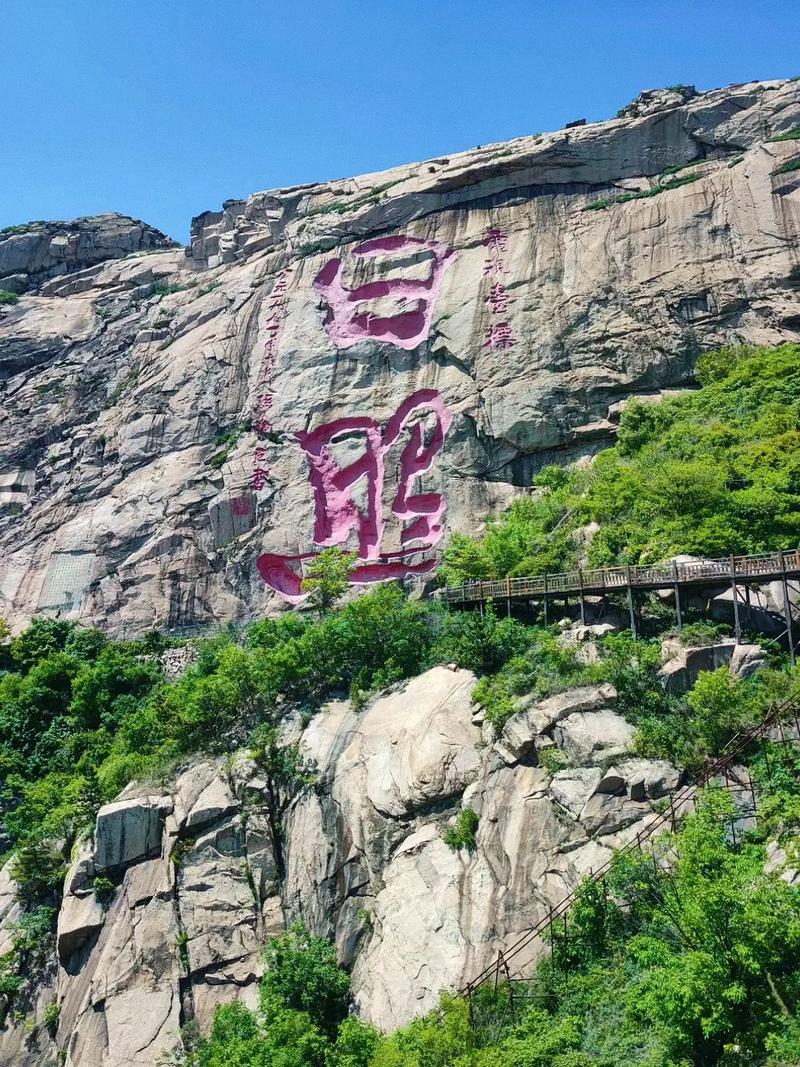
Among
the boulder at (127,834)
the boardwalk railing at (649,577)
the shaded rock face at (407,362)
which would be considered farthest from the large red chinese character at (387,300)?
the boulder at (127,834)

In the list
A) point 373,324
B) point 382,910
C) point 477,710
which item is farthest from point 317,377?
point 382,910

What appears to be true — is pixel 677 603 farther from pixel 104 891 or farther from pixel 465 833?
pixel 104 891

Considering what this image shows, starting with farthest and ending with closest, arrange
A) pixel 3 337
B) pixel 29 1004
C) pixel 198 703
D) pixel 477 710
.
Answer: pixel 3 337 → pixel 198 703 → pixel 29 1004 → pixel 477 710

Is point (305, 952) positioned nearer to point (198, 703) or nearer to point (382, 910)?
point (382, 910)

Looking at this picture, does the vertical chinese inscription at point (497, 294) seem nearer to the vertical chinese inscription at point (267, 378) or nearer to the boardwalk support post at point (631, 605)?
the vertical chinese inscription at point (267, 378)

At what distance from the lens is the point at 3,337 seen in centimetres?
3041

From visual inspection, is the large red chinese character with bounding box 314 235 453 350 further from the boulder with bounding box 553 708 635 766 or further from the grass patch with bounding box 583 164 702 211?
the boulder with bounding box 553 708 635 766

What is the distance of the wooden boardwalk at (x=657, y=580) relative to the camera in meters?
13.2

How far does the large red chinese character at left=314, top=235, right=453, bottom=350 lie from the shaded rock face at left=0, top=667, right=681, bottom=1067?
399 inches

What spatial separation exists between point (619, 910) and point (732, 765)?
2162 mm

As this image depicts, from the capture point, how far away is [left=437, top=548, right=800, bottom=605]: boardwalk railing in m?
13.3

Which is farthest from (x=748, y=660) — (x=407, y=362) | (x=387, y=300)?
(x=387, y=300)

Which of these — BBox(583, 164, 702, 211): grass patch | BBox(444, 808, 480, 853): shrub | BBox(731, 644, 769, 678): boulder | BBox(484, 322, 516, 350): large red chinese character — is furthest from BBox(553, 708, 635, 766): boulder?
BBox(583, 164, 702, 211): grass patch

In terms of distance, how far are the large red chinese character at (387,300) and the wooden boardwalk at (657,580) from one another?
8332mm
